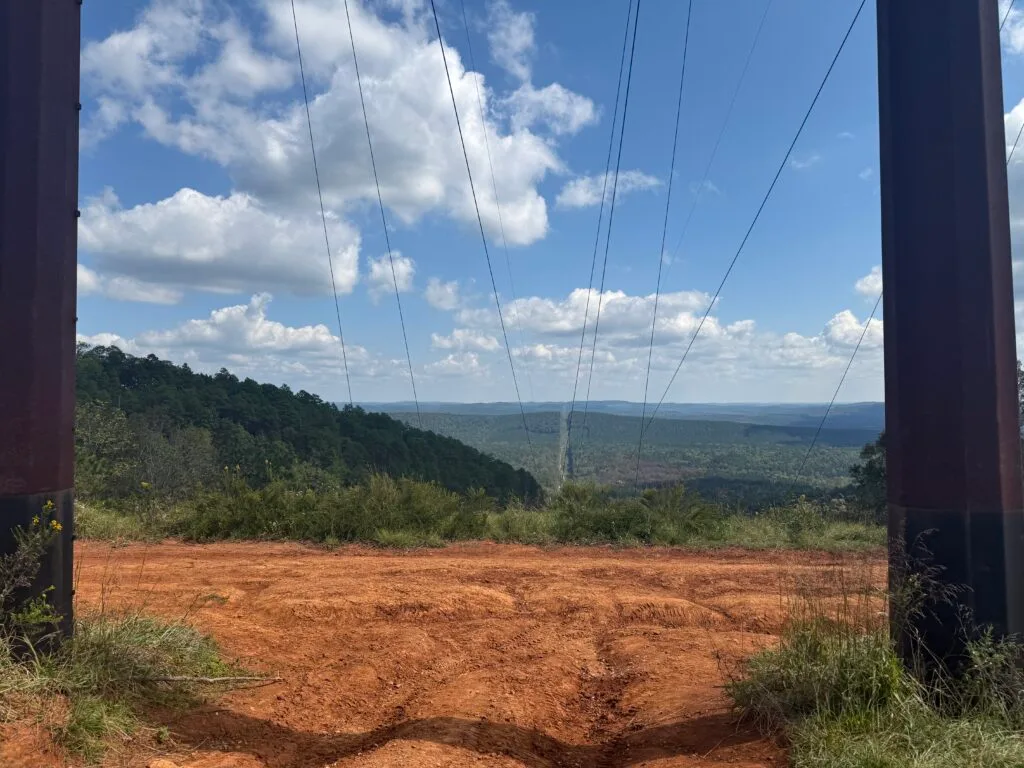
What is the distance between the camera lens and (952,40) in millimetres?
4090

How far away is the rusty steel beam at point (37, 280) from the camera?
405cm

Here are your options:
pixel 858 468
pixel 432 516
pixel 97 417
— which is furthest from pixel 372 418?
pixel 432 516

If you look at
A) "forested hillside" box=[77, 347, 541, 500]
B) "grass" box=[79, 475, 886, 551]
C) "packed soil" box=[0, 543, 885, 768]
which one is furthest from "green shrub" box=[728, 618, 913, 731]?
"forested hillside" box=[77, 347, 541, 500]

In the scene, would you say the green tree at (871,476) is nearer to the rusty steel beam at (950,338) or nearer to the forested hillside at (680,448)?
the forested hillside at (680,448)

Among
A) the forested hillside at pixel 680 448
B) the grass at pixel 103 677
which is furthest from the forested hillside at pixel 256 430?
the grass at pixel 103 677

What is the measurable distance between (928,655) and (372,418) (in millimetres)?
39301

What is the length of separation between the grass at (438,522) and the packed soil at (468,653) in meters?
1.97

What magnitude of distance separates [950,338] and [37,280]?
511 centimetres

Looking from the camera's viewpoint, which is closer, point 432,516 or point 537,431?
point 432,516

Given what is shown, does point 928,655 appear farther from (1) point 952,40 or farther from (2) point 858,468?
(2) point 858,468

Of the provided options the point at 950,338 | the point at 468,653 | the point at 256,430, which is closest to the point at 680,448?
the point at 256,430

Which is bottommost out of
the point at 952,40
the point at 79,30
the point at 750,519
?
the point at 750,519

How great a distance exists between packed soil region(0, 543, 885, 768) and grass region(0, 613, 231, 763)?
0.56ft

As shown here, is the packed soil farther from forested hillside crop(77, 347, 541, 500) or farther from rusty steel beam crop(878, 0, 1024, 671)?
forested hillside crop(77, 347, 541, 500)
